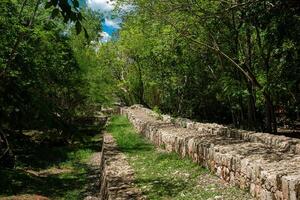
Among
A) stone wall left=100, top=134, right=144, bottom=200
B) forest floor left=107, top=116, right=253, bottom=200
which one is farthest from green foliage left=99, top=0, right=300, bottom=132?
stone wall left=100, top=134, right=144, bottom=200

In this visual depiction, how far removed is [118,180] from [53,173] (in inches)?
419

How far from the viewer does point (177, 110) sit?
1400 inches

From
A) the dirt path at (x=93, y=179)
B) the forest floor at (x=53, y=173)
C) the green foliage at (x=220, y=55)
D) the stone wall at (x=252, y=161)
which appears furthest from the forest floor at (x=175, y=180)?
the green foliage at (x=220, y=55)

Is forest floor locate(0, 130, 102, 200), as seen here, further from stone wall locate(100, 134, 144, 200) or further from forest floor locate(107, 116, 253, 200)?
forest floor locate(107, 116, 253, 200)

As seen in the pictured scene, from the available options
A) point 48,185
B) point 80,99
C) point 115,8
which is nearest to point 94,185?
point 48,185

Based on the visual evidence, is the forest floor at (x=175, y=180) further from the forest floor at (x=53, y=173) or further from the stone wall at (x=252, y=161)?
the forest floor at (x=53, y=173)

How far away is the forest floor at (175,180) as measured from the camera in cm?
886

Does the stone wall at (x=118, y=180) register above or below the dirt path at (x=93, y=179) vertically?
above

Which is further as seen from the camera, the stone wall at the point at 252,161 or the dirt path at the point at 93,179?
the dirt path at the point at 93,179

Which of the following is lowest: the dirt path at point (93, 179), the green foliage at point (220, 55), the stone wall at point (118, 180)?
the dirt path at point (93, 179)

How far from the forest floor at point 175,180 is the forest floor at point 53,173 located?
9.61 feet

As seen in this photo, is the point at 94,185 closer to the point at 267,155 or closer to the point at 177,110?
the point at 267,155

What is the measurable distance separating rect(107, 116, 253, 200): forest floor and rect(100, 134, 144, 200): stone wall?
0.22m

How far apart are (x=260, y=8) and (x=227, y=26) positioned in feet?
22.0
